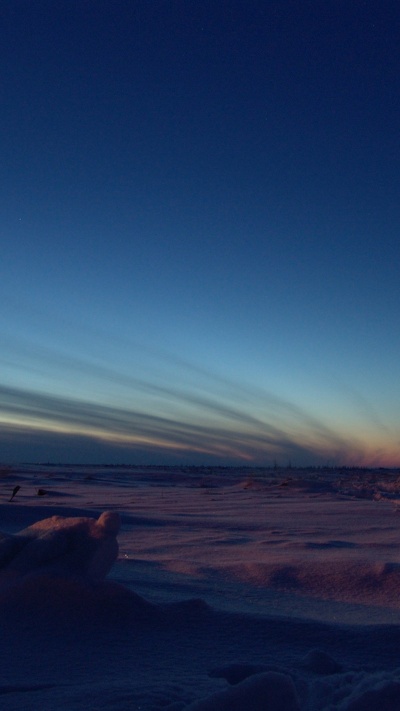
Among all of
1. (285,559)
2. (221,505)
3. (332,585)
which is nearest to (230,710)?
(332,585)

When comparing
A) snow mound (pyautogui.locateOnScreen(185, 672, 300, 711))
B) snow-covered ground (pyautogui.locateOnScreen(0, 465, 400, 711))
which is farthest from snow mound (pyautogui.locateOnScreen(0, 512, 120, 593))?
snow mound (pyautogui.locateOnScreen(185, 672, 300, 711))

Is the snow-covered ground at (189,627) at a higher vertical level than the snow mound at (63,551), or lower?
lower

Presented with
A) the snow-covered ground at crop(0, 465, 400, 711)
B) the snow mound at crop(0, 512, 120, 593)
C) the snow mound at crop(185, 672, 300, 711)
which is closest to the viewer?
the snow mound at crop(185, 672, 300, 711)

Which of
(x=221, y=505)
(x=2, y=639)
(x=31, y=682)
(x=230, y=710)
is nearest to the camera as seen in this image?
(x=230, y=710)

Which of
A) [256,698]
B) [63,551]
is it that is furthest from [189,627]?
[256,698]

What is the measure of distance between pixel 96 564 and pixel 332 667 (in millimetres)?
828

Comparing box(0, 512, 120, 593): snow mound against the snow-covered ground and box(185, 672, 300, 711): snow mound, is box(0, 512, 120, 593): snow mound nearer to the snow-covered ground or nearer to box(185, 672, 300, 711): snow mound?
the snow-covered ground

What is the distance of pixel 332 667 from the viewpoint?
135 cm

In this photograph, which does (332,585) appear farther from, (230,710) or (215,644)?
(230,710)

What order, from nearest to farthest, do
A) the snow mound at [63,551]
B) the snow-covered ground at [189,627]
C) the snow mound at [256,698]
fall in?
the snow mound at [256,698], the snow-covered ground at [189,627], the snow mound at [63,551]

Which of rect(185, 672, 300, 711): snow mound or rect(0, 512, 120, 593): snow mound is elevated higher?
rect(0, 512, 120, 593): snow mound

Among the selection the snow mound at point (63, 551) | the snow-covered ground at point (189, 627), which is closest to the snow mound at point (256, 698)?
the snow-covered ground at point (189, 627)

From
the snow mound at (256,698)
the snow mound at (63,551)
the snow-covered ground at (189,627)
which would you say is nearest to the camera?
the snow mound at (256,698)

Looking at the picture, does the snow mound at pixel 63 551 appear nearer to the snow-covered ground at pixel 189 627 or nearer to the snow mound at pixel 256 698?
the snow-covered ground at pixel 189 627
